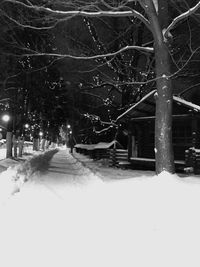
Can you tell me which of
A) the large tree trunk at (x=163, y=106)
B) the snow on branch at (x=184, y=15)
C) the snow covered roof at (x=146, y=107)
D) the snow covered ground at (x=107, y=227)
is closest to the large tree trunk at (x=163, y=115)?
the large tree trunk at (x=163, y=106)

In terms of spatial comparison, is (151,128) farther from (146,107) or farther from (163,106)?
(163,106)

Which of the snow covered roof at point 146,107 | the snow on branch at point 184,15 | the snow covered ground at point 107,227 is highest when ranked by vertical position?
the snow on branch at point 184,15

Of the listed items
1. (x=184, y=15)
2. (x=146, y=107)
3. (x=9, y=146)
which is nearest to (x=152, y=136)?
(x=146, y=107)

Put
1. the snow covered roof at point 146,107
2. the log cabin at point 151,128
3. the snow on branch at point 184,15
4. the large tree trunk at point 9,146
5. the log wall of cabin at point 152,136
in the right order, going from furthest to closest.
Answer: the large tree trunk at point 9,146 → the log wall of cabin at point 152,136 → the log cabin at point 151,128 → the snow covered roof at point 146,107 → the snow on branch at point 184,15

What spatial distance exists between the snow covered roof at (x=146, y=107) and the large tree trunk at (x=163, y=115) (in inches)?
325

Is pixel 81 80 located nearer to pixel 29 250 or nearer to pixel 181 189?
pixel 181 189

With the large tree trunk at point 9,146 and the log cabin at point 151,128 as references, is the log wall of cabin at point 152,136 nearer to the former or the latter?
the log cabin at point 151,128

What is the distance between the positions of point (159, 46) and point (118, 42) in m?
16.0

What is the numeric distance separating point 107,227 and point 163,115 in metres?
5.93

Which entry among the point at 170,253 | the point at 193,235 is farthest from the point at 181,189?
the point at 170,253

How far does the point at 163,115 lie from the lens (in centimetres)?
1188

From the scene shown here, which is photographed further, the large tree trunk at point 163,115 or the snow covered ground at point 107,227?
the large tree trunk at point 163,115

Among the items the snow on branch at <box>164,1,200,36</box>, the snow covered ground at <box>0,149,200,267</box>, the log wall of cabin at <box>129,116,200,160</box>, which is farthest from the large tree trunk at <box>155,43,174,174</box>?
the log wall of cabin at <box>129,116,200,160</box>

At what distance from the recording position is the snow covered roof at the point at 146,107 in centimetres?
2059
